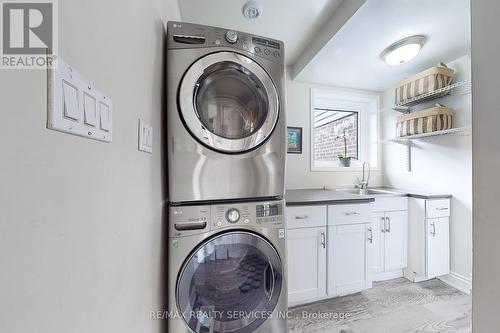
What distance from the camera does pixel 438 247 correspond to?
6.64 feet

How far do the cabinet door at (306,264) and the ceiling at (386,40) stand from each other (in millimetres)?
1628

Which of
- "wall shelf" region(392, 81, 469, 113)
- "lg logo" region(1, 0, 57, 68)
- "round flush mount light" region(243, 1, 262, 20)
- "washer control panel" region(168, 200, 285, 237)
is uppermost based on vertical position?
"round flush mount light" region(243, 1, 262, 20)

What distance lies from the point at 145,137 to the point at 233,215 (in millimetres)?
543

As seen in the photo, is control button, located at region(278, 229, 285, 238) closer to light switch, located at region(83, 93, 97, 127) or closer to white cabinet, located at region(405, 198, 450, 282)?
light switch, located at region(83, 93, 97, 127)

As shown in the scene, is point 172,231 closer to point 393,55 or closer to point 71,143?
point 71,143

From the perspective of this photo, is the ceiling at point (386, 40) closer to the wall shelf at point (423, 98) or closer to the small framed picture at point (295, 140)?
the wall shelf at point (423, 98)

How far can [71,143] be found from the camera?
0.34 m

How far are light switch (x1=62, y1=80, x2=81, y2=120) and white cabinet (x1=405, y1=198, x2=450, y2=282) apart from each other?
2.67 m

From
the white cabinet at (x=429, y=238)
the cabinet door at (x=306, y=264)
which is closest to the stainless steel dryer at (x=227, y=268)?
the cabinet door at (x=306, y=264)

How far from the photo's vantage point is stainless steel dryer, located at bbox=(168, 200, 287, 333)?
95 cm

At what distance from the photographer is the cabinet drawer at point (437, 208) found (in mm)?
1990

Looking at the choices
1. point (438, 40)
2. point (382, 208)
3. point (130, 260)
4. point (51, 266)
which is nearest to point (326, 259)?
point (382, 208)

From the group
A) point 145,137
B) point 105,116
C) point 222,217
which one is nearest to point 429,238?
point 222,217

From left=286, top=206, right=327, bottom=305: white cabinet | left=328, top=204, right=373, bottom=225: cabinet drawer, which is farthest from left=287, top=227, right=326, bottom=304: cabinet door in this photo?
left=328, top=204, right=373, bottom=225: cabinet drawer
